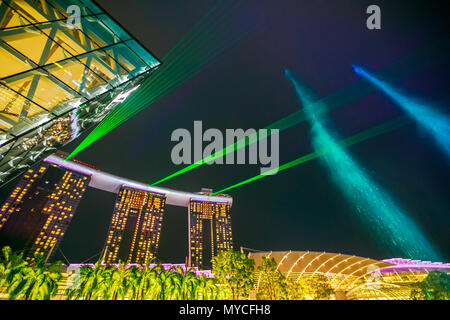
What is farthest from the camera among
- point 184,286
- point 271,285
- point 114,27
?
point 271,285

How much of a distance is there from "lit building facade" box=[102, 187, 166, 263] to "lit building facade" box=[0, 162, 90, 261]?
18.1 m

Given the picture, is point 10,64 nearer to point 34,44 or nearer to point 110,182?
point 34,44

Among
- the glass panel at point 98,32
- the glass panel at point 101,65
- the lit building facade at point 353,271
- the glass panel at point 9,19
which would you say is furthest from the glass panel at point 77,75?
the lit building facade at point 353,271

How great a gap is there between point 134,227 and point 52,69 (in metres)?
100

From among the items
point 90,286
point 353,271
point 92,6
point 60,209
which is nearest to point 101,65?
point 92,6

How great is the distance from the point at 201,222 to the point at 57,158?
229 feet

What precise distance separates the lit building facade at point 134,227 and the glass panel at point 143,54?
9358cm

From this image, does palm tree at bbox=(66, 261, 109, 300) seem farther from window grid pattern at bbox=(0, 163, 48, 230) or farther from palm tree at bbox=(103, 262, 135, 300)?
window grid pattern at bbox=(0, 163, 48, 230)

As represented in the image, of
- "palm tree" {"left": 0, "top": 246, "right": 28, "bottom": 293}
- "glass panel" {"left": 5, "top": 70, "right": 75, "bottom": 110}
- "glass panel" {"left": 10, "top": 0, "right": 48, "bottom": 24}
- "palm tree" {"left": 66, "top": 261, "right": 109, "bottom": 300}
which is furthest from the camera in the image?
"palm tree" {"left": 66, "top": 261, "right": 109, "bottom": 300}

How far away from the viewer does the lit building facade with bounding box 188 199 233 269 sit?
9819 cm

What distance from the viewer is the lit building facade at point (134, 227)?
8775cm

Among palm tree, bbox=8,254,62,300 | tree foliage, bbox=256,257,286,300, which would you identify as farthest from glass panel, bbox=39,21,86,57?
tree foliage, bbox=256,257,286,300

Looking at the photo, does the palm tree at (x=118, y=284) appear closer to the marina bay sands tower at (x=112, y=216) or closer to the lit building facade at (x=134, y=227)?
the marina bay sands tower at (x=112, y=216)

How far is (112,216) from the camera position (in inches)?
3597
